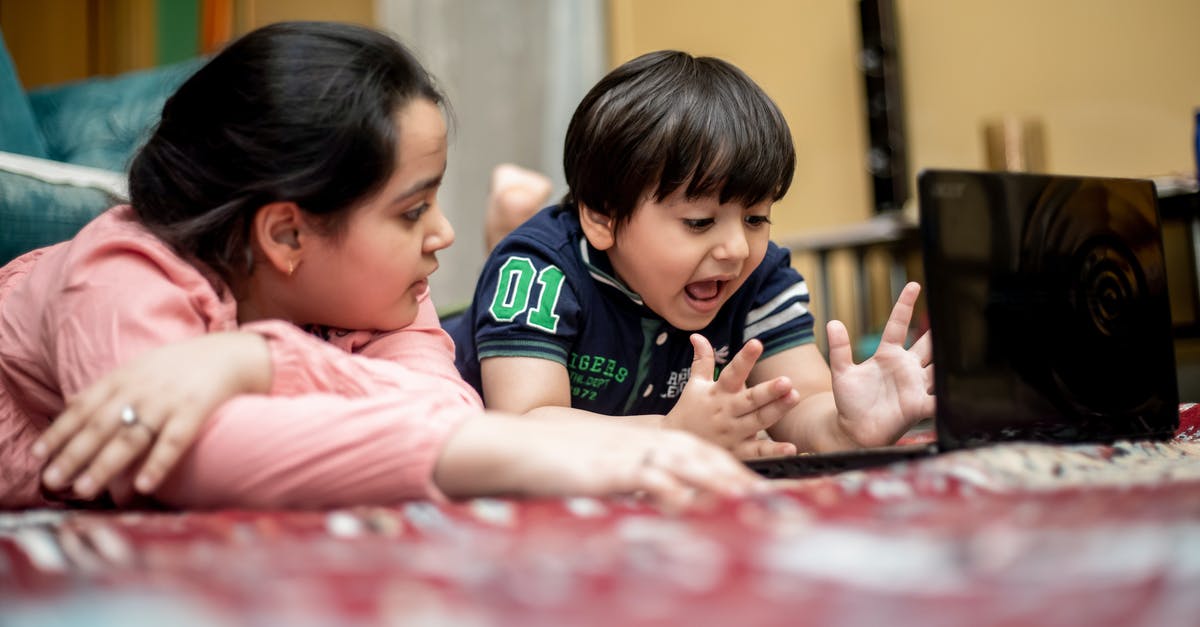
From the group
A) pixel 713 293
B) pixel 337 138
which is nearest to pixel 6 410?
pixel 337 138

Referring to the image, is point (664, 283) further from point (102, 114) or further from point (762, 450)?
point (102, 114)

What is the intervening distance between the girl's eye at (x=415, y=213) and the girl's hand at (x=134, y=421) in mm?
248

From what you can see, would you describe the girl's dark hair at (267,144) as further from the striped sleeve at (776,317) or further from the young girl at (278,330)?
the striped sleeve at (776,317)

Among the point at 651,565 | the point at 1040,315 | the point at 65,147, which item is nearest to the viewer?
the point at 651,565

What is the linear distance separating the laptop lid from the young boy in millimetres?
168

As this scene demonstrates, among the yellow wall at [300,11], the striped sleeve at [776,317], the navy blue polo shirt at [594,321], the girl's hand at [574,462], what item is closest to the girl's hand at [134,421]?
the girl's hand at [574,462]

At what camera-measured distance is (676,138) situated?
1.07 meters

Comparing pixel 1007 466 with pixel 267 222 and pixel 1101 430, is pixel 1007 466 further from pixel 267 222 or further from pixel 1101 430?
pixel 267 222

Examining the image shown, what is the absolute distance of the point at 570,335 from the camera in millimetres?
1099

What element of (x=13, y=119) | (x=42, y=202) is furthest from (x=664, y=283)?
(x=13, y=119)

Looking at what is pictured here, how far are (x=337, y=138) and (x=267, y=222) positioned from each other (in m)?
0.09

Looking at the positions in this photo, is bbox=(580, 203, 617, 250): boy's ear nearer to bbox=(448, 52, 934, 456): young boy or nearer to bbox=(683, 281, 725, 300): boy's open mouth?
bbox=(448, 52, 934, 456): young boy

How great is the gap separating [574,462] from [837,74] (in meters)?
2.56

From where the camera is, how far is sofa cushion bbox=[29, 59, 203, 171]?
4.91 feet
